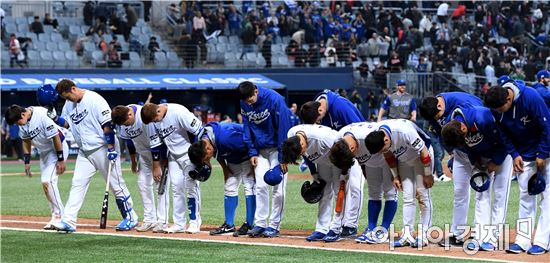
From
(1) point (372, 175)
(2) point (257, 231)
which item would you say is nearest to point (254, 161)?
(2) point (257, 231)

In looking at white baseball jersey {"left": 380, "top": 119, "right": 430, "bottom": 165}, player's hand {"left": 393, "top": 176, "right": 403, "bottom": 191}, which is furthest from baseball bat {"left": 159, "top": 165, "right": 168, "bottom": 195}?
white baseball jersey {"left": 380, "top": 119, "right": 430, "bottom": 165}

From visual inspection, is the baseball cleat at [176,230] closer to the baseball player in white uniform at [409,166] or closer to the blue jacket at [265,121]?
the blue jacket at [265,121]

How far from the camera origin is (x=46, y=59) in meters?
34.8

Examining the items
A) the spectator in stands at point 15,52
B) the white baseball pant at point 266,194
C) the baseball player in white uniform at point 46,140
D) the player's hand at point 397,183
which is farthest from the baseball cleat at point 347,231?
the spectator in stands at point 15,52

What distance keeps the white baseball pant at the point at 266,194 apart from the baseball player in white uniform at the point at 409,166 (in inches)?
65.0

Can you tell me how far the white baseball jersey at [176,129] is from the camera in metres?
13.5

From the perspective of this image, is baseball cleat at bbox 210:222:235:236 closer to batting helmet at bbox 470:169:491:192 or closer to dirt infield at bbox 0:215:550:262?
dirt infield at bbox 0:215:550:262

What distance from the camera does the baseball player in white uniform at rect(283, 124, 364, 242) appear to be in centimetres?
1192

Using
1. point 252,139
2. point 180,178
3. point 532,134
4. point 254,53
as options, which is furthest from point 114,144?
point 254,53

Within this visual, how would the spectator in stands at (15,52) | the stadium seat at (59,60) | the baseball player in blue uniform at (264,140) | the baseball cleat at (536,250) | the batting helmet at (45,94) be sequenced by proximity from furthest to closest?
the stadium seat at (59,60), the spectator in stands at (15,52), the batting helmet at (45,94), the baseball player in blue uniform at (264,140), the baseball cleat at (536,250)

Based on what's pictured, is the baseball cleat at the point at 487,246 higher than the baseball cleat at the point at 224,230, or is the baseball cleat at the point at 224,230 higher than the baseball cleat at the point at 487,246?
the baseball cleat at the point at 487,246

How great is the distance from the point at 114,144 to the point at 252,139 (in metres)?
2.08

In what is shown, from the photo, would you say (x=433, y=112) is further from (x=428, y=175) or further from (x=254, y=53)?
(x=254, y=53)

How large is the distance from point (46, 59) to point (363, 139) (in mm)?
24941
